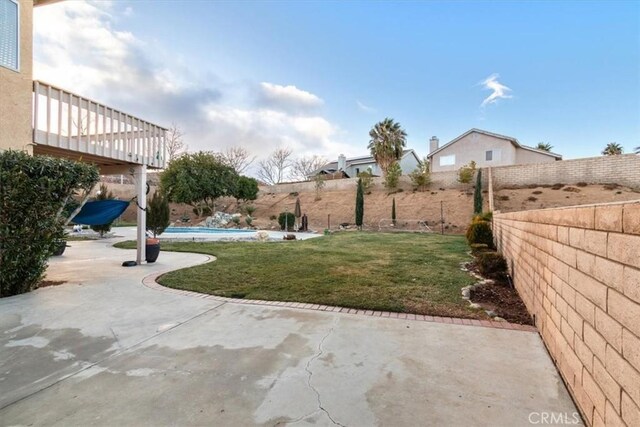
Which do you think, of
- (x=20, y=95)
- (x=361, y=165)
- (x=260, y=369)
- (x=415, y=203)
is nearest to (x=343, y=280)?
(x=260, y=369)

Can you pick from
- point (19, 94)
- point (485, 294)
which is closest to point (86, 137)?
point (19, 94)

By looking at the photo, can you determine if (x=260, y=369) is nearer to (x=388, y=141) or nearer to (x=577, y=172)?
(x=577, y=172)

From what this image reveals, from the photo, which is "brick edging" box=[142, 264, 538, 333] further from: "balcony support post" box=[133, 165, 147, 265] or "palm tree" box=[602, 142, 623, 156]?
"palm tree" box=[602, 142, 623, 156]

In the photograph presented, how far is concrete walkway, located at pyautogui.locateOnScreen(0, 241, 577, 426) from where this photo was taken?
1.92 m

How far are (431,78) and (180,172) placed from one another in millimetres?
18174

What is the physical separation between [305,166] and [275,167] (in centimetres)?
432

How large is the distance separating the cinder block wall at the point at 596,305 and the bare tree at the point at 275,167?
138 feet

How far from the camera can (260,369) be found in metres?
2.47

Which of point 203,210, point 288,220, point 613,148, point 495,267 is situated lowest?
point 495,267

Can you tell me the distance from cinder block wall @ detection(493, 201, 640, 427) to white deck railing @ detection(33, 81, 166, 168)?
712 centimetres

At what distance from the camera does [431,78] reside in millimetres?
16109

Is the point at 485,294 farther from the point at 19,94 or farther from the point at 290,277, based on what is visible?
the point at 19,94
